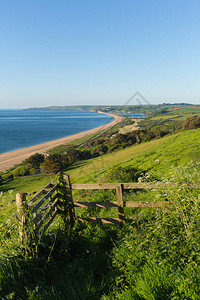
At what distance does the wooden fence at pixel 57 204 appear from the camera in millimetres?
3980

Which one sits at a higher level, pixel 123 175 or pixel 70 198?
pixel 70 198

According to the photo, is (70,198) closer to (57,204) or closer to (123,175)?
(57,204)

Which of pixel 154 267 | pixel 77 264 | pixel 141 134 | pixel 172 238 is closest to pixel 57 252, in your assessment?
pixel 77 264

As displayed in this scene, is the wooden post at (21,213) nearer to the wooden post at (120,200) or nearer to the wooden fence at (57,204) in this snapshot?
the wooden fence at (57,204)

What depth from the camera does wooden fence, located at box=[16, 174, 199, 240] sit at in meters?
3.98

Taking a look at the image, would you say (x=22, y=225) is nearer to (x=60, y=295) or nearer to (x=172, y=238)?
(x=60, y=295)

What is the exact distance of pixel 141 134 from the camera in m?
40.9

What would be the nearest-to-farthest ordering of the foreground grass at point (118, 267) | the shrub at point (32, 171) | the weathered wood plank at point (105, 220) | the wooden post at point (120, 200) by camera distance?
the foreground grass at point (118, 267)
the wooden post at point (120, 200)
the weathered wood plank at point (105, 220)
the shrub at point (32, 171)

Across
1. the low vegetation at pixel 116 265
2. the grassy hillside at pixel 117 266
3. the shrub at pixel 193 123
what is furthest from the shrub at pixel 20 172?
the shrub at pixel 193 123

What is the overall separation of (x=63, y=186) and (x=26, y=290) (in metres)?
2.96

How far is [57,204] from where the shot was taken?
6.14m

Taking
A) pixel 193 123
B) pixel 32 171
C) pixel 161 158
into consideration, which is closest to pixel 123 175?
pixel 161 158

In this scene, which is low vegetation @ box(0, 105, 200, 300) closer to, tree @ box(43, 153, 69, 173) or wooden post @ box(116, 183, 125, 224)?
wooden post @ box(116, 183, 125, 224)

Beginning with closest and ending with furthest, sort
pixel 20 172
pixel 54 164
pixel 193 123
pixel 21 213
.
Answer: pixel 21 213 → pixel 54 164 → pixel 20 172 → pixel 193 123
